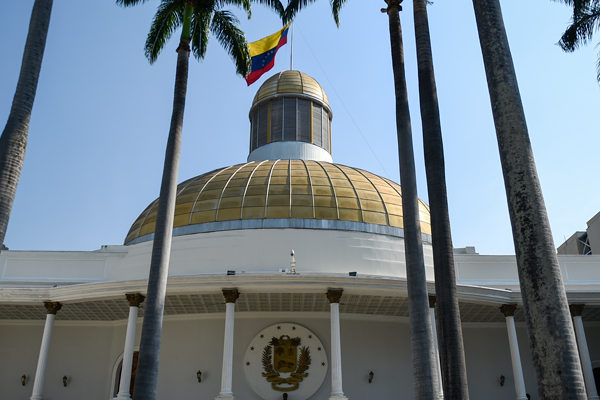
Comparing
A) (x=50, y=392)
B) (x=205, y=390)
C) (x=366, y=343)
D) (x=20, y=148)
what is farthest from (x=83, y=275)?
(x=20, y=148)

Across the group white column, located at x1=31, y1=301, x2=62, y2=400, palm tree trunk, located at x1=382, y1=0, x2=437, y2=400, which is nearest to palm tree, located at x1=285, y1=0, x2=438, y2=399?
palm tree trunk, located at x1=382, y1=0, x2=437, y2=400

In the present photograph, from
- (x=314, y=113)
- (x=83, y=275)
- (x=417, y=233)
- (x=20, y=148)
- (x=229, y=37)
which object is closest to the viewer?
(x=20, y=148)

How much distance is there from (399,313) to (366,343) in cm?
169

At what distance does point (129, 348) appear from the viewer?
60.2 feet

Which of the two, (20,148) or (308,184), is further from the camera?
(308,184)

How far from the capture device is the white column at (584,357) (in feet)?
62.7

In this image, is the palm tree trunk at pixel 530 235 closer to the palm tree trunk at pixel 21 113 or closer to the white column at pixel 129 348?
the palm tree trunk at pixel 21 113

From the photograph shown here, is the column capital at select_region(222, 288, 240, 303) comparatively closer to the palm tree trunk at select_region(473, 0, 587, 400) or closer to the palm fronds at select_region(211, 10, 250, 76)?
the palm fronds at select_region(211, 10, 250, 76)

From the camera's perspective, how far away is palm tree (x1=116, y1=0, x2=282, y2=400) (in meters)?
11.9

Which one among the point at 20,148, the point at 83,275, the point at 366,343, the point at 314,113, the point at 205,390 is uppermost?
the point at 314,113

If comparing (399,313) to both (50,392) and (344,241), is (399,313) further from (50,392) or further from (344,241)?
(50,392)

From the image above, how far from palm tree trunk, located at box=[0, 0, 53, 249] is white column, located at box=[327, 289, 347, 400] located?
10.9 metres

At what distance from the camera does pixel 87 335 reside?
74.7 feet

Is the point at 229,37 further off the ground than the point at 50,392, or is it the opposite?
the point at 229,37
